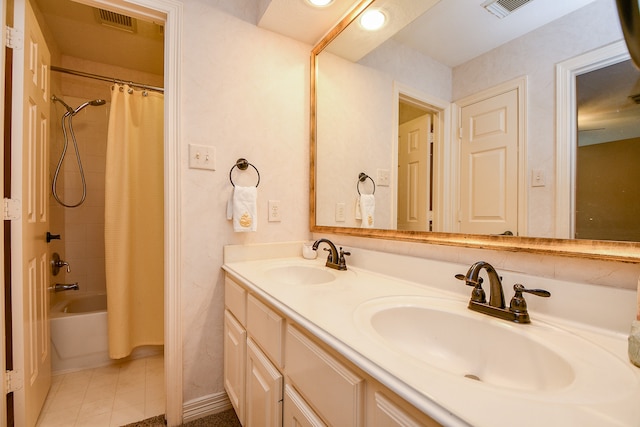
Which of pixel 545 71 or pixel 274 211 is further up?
pixel 545 71

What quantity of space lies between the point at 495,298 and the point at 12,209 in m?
1.76

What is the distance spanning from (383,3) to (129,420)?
2262 millimetres

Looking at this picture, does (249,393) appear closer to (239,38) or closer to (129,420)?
(129,420)

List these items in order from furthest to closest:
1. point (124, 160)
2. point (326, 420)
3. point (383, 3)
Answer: point (124, 160) < point (383, 3) < point (326, 420)

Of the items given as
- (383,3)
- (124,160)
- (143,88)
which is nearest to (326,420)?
(383,3)


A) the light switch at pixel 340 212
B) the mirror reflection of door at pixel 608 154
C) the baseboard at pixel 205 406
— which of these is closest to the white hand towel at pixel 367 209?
the light switch at pixel 340 212

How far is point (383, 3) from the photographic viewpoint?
3.97 feet

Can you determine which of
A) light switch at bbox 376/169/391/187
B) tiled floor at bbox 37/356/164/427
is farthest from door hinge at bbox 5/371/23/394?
light switch at bbox 376/169/391/187

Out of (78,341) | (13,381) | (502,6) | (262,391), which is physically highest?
(502,6)

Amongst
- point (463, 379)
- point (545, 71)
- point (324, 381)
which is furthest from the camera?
point (545, 71)

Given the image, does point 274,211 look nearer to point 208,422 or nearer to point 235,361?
point 235,361

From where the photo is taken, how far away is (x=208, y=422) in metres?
1.33

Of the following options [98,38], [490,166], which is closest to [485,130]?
[490,166]

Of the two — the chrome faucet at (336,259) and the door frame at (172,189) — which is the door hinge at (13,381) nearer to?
the door frame at (172,189)
